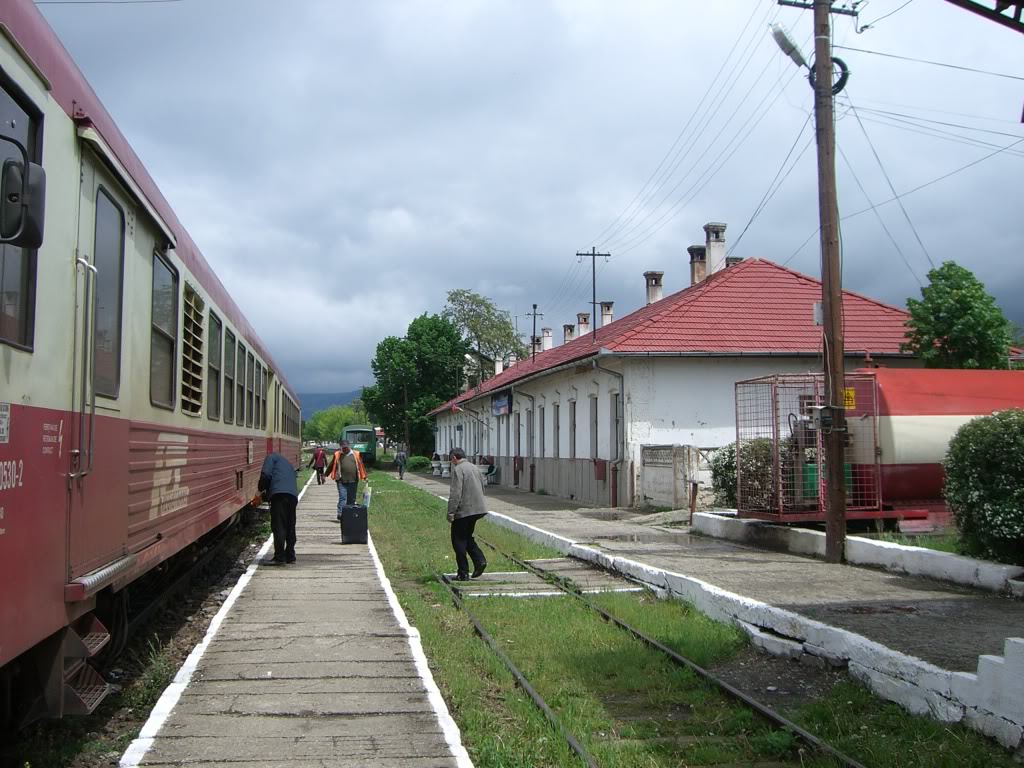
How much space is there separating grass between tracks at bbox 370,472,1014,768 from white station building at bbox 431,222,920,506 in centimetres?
1158

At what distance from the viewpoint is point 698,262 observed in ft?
96.7

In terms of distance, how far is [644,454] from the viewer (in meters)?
21.6

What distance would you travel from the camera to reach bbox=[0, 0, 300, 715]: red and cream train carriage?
12.0 ft

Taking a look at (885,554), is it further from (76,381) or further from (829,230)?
(76,381)

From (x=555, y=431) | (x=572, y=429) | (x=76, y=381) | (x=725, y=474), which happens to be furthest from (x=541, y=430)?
(x=76, y=381)

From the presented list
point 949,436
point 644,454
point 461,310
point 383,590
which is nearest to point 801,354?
point 644,454

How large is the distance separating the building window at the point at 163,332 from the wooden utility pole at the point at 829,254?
819 centimetres

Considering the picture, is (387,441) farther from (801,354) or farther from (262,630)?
(262,630)

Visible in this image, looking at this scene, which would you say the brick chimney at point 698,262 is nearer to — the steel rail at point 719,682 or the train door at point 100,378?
the steel rail at point 719,682

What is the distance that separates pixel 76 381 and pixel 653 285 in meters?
31.0

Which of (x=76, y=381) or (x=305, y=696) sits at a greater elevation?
(x=76, y=381)

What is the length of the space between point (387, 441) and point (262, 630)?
237 ft

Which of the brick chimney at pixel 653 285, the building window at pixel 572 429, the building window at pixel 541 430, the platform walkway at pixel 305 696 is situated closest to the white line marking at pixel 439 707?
the platform walkway at pixel 305 696

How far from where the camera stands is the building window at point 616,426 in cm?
2245
